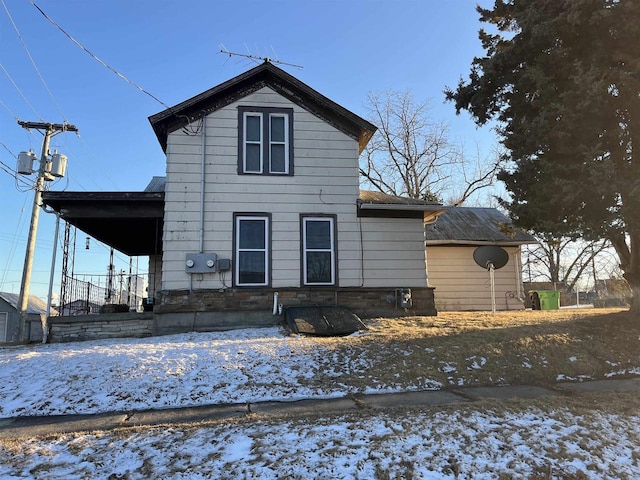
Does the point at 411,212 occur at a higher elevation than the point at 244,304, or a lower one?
higher

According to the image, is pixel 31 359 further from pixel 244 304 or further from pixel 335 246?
pixel 335 246

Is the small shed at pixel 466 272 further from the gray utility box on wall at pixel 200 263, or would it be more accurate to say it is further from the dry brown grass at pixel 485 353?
the gray utility box on wall at pixel 200 263

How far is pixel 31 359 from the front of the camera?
7230 mm

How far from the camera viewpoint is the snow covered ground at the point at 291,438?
3705mm

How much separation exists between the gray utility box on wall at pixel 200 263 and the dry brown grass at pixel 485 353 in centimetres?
344

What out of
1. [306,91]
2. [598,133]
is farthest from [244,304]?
[598,133]

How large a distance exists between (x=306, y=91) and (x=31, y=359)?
8324mm

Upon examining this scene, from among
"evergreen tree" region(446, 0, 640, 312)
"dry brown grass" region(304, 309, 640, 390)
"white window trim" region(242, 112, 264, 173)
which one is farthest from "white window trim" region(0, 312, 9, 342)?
"evergreen tree" region(446, 0, 640, 312)

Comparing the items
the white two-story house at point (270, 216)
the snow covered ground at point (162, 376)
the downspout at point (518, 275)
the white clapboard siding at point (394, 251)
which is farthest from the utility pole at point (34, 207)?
the downspout at point (518, 275)

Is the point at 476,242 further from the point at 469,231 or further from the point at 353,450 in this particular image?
the point at 353,450

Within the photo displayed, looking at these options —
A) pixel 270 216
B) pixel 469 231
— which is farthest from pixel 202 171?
pixel 469 231

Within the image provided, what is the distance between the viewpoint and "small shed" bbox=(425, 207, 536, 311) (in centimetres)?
1625

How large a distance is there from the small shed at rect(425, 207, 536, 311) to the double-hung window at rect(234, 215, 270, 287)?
7.43 metres

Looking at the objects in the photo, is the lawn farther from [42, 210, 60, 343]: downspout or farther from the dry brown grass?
[42, 210, 60, 343]: downspout
